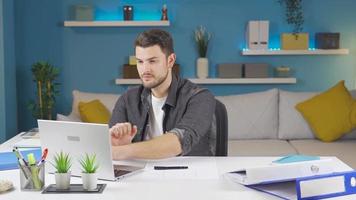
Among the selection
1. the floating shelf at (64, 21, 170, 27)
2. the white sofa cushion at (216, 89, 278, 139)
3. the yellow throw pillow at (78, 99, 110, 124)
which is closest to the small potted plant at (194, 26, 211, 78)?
the floating shelf at (64, 21, 170, 27)

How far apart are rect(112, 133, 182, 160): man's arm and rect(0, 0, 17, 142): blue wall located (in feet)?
8.33

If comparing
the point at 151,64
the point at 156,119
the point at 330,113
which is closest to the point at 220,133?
the point at 156,119

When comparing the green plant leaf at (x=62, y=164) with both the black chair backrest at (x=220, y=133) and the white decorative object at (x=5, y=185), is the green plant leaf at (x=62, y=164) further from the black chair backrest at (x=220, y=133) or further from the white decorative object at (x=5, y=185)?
the black chair backrest at (x=220, y=133)

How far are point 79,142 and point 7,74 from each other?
2837mm

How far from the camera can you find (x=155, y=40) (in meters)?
2.40

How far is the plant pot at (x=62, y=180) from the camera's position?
1.77m

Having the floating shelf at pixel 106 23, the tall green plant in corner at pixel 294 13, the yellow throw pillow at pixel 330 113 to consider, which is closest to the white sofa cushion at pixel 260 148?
the yellow throw pillow at pixel 330 113

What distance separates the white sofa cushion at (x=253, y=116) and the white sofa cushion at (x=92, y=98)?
3.01ft

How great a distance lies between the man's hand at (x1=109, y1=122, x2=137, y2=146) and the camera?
2.21 metres

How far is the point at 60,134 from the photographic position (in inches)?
73.0

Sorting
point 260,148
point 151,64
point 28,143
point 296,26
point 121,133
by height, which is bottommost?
point 260,148

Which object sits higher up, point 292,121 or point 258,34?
point 258,34

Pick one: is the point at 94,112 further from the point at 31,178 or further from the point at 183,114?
the point at 31,178

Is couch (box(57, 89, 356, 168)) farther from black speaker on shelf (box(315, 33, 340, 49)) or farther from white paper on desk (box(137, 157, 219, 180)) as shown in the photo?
white paper on desk (box(137, 157, 219, 180))
